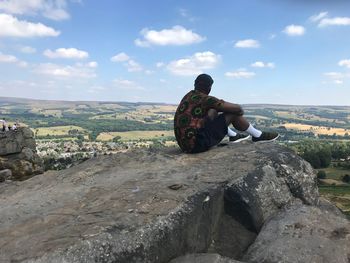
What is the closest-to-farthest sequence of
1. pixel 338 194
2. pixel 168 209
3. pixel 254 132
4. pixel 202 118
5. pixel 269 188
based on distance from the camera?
pixel 168 209 → pixel 269 188 → pixel 202 118 → pixel 254 132 → pixel 338 194

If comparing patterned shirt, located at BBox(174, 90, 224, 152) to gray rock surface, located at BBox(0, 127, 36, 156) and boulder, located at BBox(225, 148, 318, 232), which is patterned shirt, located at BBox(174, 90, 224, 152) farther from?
gray rock surface, located at BBox(0, 127, 36, 156)

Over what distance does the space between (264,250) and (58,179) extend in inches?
257

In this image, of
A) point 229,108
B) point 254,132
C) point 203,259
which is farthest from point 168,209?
point 254,132

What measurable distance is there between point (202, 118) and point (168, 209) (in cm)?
456

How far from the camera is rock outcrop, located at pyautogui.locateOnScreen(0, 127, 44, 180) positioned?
1880 inches

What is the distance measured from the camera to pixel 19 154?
2000 inches

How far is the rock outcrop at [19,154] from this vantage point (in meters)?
47.7

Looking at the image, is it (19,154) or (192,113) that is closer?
(192,113)

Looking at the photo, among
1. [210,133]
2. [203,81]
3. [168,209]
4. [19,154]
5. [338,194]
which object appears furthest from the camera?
[338,194]

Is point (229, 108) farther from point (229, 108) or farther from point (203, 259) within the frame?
point (203, 259)

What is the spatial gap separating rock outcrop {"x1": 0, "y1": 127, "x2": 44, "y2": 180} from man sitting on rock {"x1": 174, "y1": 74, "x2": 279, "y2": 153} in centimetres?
3732

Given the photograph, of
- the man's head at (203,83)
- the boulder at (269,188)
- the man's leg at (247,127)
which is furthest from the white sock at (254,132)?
the man's head at (203,83)

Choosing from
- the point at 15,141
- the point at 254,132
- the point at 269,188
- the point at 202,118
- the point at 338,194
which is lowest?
the point at 338,194

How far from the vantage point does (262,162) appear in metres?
11.1
